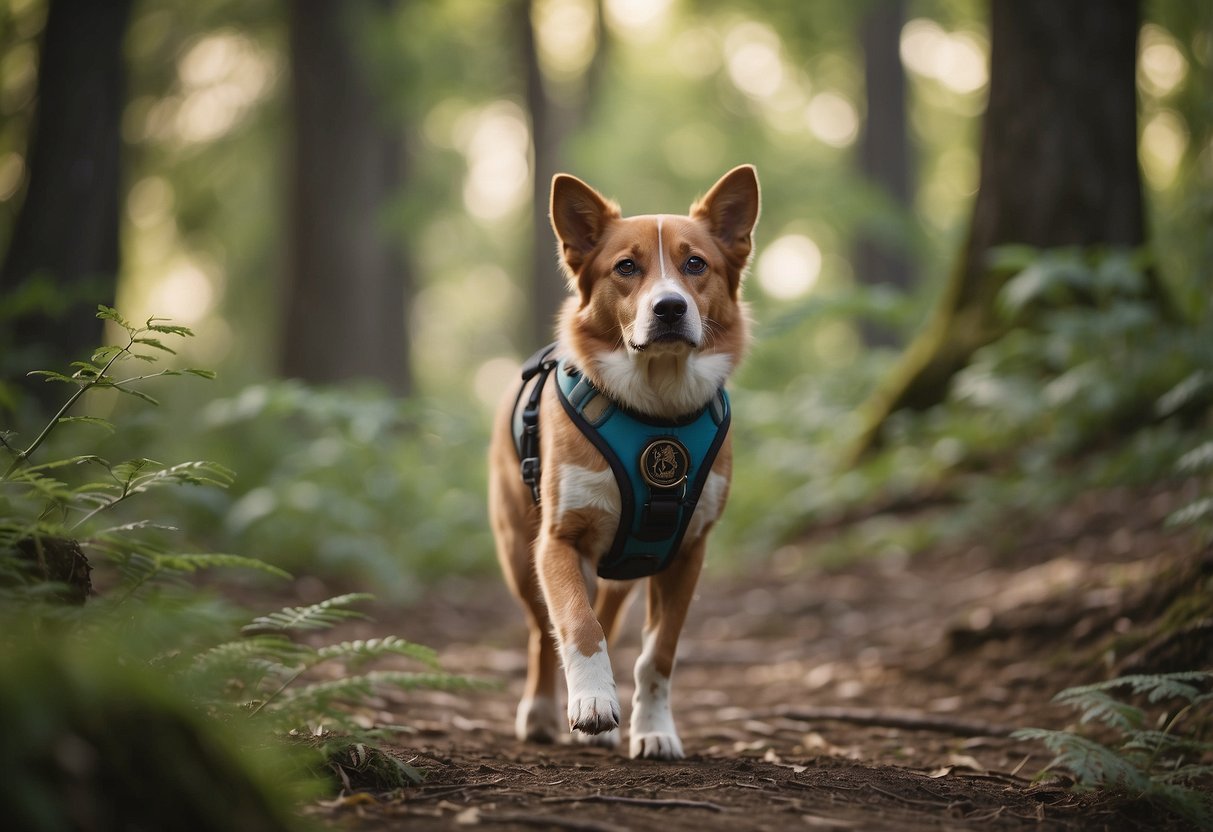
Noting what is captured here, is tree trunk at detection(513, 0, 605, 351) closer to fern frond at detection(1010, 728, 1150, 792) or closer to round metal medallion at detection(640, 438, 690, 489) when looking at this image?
round metal medallion at detection(640, 438, 690, 489)

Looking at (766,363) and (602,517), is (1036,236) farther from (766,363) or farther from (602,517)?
(766,363)

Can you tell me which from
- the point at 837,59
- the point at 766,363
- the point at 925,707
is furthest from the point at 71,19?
the point at 837,59

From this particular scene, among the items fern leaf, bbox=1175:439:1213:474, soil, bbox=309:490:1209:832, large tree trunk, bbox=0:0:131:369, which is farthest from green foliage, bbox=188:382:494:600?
fern leaf, bbox=1175:439:1213:474

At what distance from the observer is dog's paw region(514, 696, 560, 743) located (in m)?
4.11

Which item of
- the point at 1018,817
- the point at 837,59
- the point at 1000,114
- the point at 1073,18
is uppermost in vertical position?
the point at 837,59

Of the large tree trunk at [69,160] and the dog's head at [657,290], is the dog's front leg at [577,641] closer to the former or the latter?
the dog's head at [657,290]

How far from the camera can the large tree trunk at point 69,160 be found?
746cm

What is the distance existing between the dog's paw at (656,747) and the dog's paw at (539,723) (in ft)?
1.94

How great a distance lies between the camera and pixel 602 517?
363 cm

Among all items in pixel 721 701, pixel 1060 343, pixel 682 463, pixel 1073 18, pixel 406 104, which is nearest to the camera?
pixel 682 463

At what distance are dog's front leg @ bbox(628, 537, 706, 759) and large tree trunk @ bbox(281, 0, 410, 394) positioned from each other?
343 inches

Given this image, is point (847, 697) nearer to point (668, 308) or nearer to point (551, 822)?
point (668, 308)

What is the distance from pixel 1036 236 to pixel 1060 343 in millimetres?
1313

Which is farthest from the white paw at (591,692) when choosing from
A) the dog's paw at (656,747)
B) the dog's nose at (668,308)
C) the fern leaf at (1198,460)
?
the fern leaf at (1198,460)
